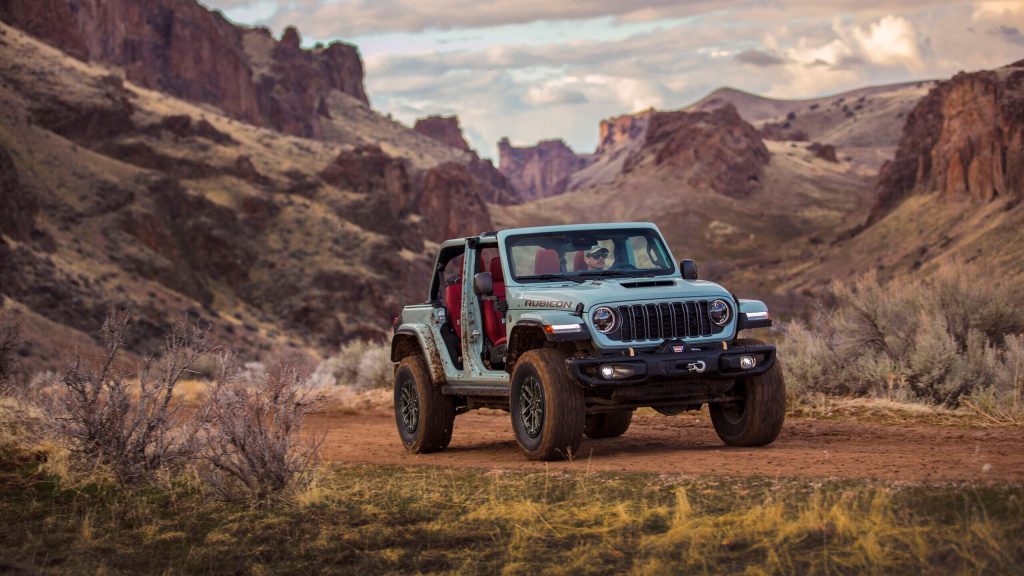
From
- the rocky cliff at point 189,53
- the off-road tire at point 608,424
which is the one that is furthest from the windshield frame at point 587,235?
the rocky cliff at point 189,53

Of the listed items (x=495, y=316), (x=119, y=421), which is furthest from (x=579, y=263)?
(x=119, y=421)

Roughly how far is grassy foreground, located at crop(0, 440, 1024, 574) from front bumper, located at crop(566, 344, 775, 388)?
0.96 meters

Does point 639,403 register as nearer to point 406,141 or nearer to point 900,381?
point 900,381

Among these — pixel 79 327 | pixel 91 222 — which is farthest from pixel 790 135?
pixel 79 327

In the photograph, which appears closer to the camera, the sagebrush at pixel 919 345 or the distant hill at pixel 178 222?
the sagebrush at pixel 919 345

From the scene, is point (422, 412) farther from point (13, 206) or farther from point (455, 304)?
point (13, 206)

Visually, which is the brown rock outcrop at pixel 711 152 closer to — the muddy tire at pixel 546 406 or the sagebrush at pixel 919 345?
the sagebrush at pixel 919 345

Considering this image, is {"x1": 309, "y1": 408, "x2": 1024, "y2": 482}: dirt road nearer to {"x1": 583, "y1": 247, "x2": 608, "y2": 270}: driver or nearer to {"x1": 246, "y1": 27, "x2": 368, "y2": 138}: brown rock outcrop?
{"x1": 583, "y1": 247, "x2": 608, "y2": 270}: driver

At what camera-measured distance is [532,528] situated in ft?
24.0

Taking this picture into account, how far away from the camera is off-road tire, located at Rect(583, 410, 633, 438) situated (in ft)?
42.0

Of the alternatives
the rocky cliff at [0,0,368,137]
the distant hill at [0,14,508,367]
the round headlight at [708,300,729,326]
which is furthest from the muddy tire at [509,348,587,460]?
the rocky cliff at [0,0,368,137]

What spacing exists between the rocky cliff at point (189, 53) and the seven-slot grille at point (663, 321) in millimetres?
107719

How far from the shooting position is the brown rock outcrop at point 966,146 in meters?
68.9

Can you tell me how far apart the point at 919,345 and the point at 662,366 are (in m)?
5.29
